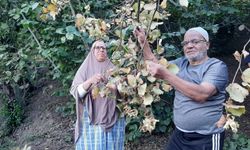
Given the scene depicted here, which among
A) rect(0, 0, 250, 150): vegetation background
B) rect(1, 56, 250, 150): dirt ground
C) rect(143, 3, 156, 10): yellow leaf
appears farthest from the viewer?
rect(1, 56, 250, 150): dirt ground

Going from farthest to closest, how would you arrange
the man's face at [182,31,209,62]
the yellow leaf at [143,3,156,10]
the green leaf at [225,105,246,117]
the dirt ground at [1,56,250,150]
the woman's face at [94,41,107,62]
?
the dirt ground at [1,56,250,150] → the woman's face at [94,41,107,62] → the man's face at [182,31,209,62] → the yellow leaf at [143,3,156,10] → the green leaf at [225,105,246,117]

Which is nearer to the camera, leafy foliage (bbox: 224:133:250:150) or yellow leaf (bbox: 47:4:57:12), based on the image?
yellow leaf (bbox: 47:4:57:12)

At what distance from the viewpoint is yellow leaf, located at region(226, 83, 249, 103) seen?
5.17 feet

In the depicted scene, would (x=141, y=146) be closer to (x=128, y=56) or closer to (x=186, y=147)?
(x=186, y=147)

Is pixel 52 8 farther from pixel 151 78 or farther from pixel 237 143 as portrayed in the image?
pixel 237 143

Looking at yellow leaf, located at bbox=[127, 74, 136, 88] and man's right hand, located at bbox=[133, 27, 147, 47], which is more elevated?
man's right hand, located at bbox=[133, 27, 147, 47]

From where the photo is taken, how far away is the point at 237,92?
159cm

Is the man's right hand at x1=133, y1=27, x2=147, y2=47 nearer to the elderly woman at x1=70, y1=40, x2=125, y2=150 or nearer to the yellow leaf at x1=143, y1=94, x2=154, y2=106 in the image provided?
the yellow leaf at x1=143, y1=94, x2=154, y2=106

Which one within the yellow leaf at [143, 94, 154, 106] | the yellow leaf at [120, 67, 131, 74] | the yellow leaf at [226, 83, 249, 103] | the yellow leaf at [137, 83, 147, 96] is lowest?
the yellow leaf at [143, 94, 154, 106]

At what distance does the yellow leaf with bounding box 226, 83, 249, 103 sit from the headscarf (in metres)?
1.83

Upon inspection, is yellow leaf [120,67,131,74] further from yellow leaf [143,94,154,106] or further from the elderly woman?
the elderly woman

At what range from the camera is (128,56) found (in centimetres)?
217

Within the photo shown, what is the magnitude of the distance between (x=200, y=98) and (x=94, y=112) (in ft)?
3.80

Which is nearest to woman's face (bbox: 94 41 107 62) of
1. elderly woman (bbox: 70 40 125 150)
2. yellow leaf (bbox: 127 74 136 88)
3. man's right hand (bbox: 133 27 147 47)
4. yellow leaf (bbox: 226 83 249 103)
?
elderly woman (bbox: 70 40 125 150)
